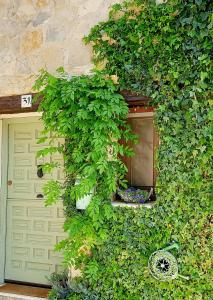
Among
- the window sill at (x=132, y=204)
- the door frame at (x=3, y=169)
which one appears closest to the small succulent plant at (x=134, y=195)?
the window sill at (x=132, y=204)

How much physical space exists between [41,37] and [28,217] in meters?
2.15

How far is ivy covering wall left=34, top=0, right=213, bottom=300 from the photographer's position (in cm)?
300

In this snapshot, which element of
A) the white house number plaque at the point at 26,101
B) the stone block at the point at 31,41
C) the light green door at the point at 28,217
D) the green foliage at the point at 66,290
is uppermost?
the stone block at the point at 31,41

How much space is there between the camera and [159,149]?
3199 millimetres

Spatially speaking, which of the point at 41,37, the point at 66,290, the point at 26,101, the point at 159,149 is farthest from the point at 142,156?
the point at 41,37

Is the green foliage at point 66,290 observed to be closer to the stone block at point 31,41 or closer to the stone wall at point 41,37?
the stone wall at point 41,37

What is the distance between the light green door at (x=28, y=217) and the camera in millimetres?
4082

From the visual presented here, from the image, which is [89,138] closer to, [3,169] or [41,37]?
[41,37]

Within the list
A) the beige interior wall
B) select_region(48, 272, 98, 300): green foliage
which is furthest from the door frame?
the beige interior wall

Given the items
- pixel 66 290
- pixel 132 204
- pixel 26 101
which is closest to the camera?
pixel 132 204

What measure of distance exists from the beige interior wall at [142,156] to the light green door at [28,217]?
3.05 ft

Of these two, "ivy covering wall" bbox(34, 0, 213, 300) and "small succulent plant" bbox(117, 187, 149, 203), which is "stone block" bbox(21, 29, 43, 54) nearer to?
"ivy covering wall" bbox(34, 0, 213, 300)

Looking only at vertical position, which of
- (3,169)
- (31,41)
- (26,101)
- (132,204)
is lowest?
(132,204)

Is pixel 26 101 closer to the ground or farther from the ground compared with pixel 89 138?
farther from the ground
